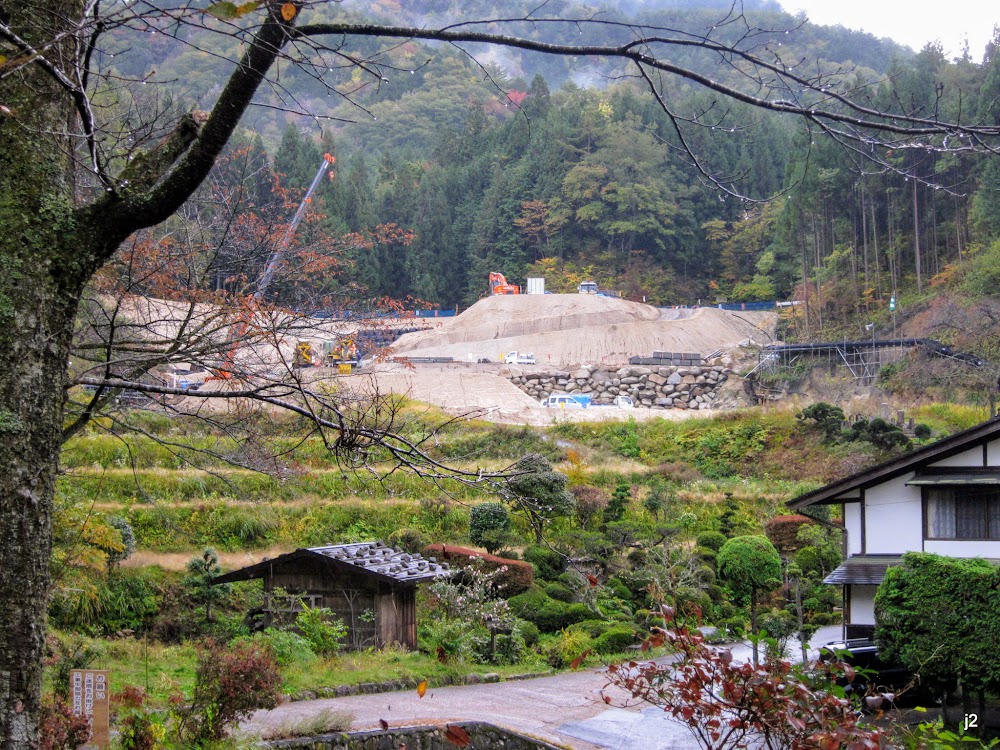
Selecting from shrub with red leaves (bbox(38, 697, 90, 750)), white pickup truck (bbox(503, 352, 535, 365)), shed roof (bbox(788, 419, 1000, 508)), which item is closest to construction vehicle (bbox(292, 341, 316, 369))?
shrub with red leaves (bbox(38, 697, 90, 750))

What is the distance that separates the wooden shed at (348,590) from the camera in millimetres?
14594

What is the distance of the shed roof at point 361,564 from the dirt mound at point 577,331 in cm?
4090

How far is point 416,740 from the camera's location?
9344 millimetres

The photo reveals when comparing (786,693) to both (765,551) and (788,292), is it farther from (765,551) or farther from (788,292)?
(788,292)

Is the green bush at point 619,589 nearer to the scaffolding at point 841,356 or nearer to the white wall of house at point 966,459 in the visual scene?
the white wall of house at point 966,459

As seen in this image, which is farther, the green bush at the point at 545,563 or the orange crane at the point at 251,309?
the green bush at the point at 545,563

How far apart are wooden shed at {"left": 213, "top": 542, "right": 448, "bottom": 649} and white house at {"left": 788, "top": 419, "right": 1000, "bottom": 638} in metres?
6.43

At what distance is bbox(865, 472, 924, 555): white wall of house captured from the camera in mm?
13984

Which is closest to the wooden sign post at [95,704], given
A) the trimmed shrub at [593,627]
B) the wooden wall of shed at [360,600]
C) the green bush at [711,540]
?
the wooden wall of shed at [360,600]

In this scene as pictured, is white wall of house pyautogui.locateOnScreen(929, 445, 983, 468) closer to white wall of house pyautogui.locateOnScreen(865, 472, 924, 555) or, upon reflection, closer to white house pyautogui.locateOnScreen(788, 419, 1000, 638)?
white house pyautogui.locateOnScreen(788, 419, 1000, 638)

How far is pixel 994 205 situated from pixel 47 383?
49.5 metres

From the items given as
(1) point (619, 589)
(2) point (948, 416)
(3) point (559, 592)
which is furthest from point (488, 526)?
(2) point (948, 416)

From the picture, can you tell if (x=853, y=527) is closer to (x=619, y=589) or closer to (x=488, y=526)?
(x=619, y=589)

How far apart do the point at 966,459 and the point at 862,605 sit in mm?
2732
